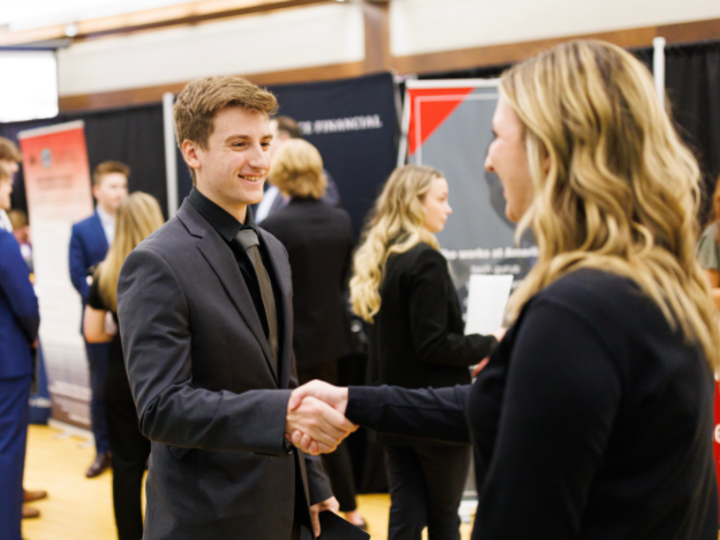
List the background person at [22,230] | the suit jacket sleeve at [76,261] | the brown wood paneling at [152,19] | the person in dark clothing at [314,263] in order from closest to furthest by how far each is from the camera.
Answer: the person in dark clothing at [314,263], the suit jacket sleeve at [76,261], the brown wood paneling at [152,19], the background person at [22,230]

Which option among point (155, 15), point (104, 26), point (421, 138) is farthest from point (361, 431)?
A: point (104, 26)

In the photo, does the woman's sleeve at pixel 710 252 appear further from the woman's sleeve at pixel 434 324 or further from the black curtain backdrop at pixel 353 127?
the black curtain backdrop at pixel 353 127

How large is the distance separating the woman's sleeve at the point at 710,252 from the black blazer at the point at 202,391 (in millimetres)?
2455

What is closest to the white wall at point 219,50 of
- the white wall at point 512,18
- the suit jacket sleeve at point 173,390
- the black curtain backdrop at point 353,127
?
the white wall at point 512,18

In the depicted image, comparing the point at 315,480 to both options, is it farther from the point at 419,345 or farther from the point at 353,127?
the point at 353,127

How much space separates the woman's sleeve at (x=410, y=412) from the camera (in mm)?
1190

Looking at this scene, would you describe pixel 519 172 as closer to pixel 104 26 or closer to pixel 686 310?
pixel 686 310

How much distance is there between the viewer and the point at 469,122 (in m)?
3.54

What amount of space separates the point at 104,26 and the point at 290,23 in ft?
6.12

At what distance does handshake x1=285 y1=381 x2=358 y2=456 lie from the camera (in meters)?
1.25

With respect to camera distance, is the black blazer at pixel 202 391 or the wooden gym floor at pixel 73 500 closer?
the black blazer at pixel 202 391

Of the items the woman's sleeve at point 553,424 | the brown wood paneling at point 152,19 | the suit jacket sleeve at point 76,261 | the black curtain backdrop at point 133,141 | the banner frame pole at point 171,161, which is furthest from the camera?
the brown wood paneling at point 152,19

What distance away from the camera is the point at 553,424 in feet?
2.56

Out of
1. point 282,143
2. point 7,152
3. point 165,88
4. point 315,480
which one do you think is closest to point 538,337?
point 315,480
